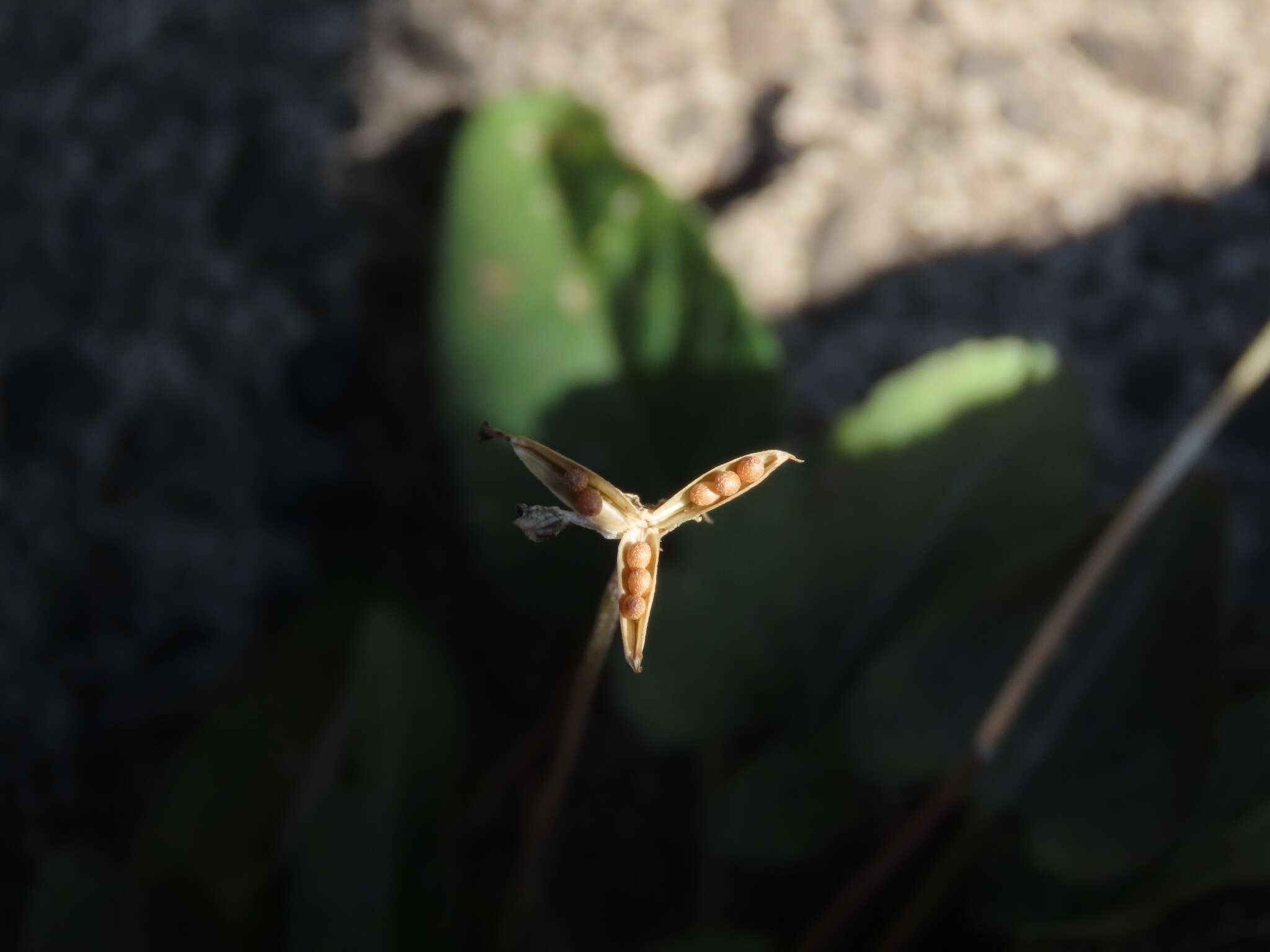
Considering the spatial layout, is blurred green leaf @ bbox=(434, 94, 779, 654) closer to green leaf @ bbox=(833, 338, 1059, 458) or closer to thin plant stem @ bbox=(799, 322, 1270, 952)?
green leaf @ bbox=(833, 338, 1059, 458)

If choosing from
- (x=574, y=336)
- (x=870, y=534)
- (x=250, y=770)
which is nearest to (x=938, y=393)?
(x=870, y=534)

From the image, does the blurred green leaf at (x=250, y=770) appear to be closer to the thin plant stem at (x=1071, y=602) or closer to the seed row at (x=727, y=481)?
the thin plant stem at (x=1071, y=602)

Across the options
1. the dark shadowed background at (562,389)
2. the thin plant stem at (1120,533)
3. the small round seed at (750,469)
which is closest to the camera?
the small round seed at (750,469)

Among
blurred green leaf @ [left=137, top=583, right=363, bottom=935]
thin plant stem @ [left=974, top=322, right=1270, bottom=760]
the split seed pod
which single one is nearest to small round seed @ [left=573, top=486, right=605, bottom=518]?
the split seed pod

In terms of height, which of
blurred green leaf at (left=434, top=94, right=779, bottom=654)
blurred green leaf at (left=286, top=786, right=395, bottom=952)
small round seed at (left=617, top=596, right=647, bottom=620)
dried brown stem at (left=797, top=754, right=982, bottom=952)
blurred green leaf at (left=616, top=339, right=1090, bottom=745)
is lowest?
small round seed at (left=617, top=596, right=647, bottom=620)

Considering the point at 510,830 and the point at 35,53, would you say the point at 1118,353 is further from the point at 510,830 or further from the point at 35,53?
the point at 35,53

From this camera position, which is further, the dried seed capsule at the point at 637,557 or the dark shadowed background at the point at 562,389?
the dark shadowed background at the point at 562,389

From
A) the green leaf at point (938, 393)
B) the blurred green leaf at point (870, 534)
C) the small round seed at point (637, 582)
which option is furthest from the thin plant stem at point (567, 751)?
the green leaf at point (938, 393)

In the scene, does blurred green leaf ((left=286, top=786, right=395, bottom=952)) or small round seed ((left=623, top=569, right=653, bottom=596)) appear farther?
blurred green leaf ((left=286, top=786, right=395, bottom=952))
